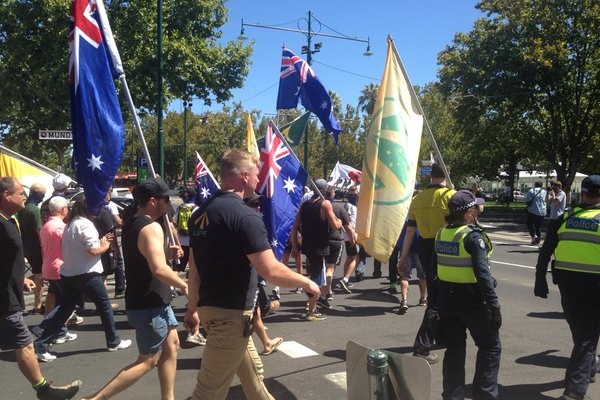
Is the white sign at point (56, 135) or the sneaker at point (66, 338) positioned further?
the white sign at point (56, 135)

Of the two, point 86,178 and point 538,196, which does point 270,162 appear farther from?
point 538,196

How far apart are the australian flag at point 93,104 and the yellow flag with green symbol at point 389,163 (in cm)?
221

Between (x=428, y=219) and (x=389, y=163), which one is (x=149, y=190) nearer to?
(x=389, y=163)

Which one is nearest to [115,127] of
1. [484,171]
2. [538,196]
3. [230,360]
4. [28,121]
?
[230,360]

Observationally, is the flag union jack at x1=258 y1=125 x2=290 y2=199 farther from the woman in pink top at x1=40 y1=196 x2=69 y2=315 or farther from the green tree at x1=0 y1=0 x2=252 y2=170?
the green tree at x1=0 y1=0 x2=252 y2=170

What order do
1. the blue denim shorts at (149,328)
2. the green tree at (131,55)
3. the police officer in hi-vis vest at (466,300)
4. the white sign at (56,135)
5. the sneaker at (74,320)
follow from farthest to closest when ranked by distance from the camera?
the green tree at (131,55), the white sign at (56,135), the sneaker at (74,320), the blue denim shorts at (149,328), the police officer in hi-vis vest at (466,300)

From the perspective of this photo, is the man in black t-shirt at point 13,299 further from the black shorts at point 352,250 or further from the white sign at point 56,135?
the white sign at point 56,135

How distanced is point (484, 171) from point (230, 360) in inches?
1650

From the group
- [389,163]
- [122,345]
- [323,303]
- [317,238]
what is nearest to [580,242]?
[389,163]

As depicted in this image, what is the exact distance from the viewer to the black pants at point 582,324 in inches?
167

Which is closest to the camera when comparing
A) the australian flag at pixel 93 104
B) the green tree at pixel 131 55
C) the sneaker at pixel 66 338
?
the australian flag at pixel 93 104

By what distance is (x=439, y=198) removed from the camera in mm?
5586

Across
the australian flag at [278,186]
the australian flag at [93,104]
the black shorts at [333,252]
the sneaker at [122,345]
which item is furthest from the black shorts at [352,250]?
the australian flag at [93,104]

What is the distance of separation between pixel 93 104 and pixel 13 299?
1.70 metres
